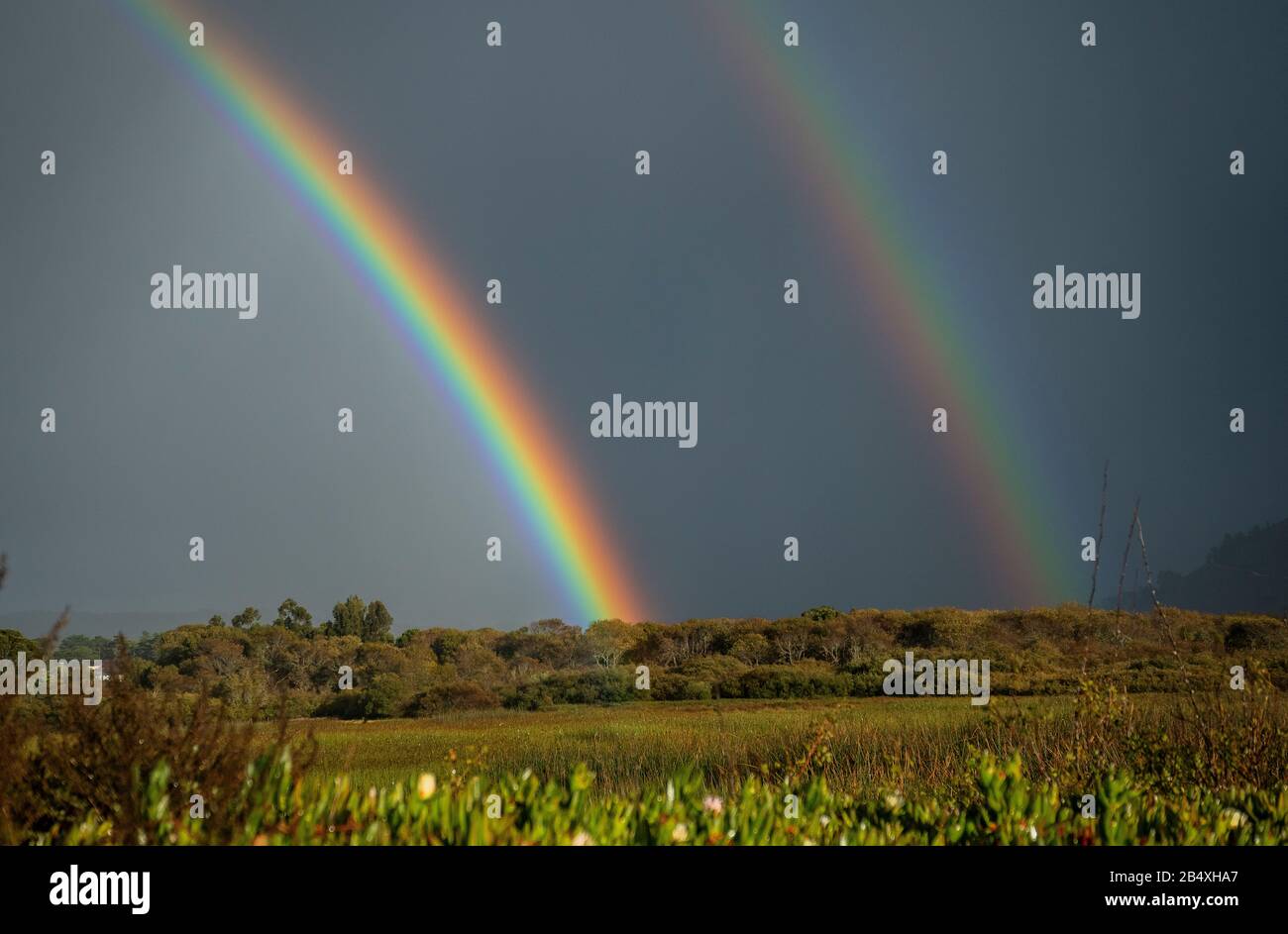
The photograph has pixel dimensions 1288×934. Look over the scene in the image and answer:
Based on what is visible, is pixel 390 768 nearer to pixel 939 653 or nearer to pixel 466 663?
pixel 466 663

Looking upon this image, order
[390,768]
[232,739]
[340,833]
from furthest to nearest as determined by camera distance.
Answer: [390,768] < [232,739] < [340,833]

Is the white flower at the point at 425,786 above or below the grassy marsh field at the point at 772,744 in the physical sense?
above

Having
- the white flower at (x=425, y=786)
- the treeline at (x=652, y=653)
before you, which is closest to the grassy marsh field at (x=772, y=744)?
the white flower at (x=425, y=786)

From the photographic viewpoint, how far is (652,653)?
43.8m

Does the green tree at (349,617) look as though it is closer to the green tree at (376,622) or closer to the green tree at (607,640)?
the green tree at (376,622)

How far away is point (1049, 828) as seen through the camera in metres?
4.41

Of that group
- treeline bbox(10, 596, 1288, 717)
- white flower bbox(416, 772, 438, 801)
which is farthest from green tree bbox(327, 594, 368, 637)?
white flower bbox(416, 772, 438, 801)

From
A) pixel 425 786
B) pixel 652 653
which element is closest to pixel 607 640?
pixel 652 653

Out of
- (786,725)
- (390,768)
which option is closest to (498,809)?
(390,768)

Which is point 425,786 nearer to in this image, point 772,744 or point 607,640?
point 772,744

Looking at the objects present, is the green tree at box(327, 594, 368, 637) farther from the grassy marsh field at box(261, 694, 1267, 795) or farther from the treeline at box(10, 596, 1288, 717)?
the grassy marsh field at box(261, 694, 1267, 795)

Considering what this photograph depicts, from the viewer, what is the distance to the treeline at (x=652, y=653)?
33281 mm
